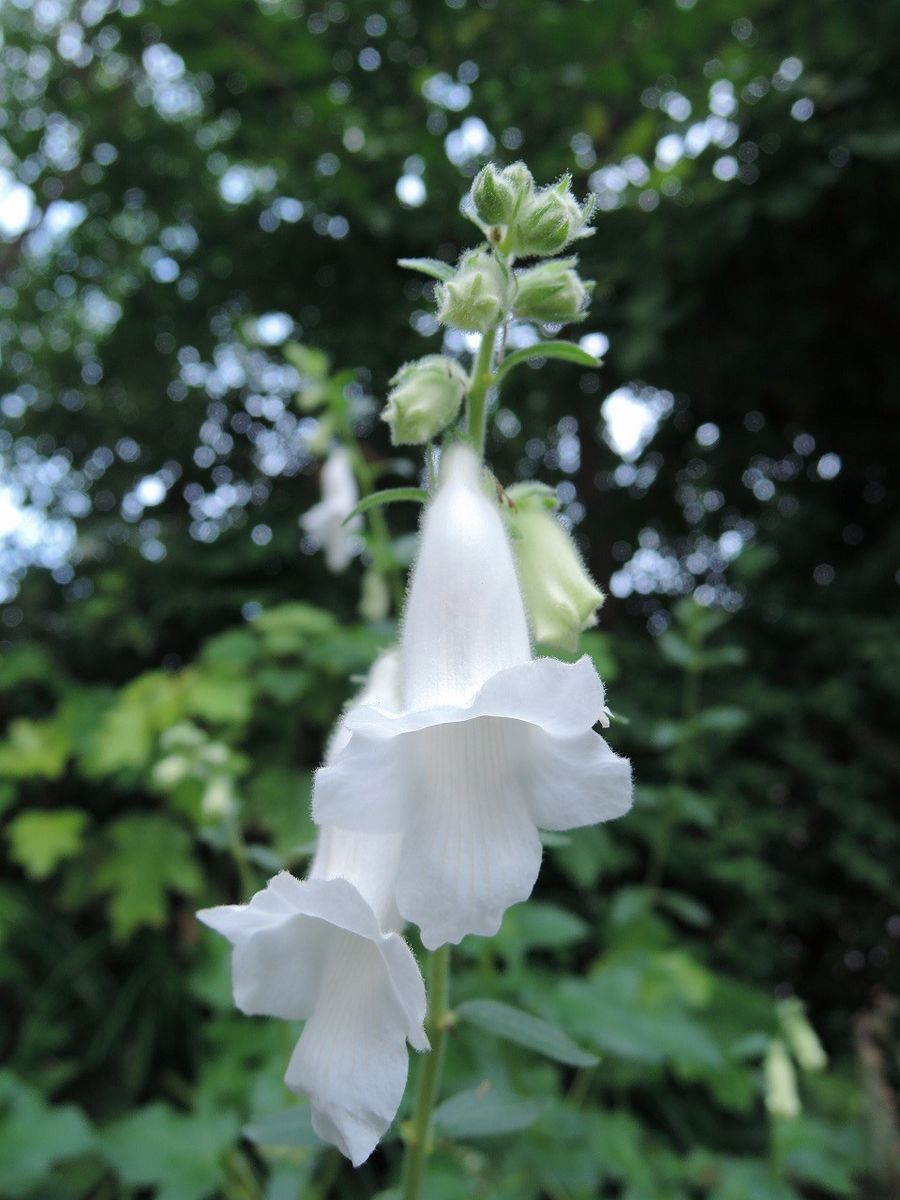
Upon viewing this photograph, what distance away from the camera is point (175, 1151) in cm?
117

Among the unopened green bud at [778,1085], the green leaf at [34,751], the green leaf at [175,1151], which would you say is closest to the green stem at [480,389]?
the green leaf at [175,1151]

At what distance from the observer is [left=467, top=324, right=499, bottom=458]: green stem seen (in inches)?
20.4

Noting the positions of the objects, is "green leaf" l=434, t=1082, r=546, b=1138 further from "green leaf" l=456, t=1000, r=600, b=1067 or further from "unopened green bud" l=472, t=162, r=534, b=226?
"unopened green bud" l=472, t=162, r=534, b=226

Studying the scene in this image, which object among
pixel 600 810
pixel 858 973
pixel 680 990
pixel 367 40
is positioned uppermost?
pixel 367 40

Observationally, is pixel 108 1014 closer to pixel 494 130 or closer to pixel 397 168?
pixel 397 168

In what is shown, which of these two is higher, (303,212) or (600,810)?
(303,212)

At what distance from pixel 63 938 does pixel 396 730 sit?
7.10 feet

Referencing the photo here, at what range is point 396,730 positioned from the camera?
1.29 ft

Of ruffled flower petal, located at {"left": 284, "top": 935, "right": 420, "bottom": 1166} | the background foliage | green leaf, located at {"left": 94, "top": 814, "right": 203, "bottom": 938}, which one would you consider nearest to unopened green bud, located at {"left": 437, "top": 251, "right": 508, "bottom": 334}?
ruffled flower petal, located at {"left": 284, "top": 935, "right": 420, "bottom": 1166}

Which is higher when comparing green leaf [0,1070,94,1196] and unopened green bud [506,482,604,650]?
unopened green bud [506,482,604,650]

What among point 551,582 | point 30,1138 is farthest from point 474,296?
point 30,1138

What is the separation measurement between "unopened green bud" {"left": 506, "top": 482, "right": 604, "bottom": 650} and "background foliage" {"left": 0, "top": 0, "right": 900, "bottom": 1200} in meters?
0.86

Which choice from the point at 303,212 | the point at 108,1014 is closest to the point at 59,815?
the point at 108,1014

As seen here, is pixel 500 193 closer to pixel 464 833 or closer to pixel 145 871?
pixel 464 833
